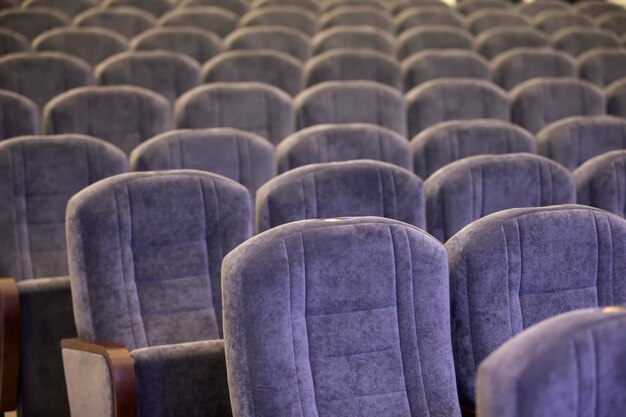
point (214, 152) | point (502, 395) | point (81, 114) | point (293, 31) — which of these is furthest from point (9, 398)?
point (293, 31)

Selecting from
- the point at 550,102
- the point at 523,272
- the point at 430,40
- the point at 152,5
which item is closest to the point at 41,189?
the point at 523,272

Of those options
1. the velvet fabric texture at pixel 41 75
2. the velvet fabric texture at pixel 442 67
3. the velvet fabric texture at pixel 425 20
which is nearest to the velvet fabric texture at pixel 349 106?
the velvet fabric texture at pixel 442 67

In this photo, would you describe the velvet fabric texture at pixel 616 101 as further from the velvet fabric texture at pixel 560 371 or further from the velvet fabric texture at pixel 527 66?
the velvet fabric texture at pixel 560 371

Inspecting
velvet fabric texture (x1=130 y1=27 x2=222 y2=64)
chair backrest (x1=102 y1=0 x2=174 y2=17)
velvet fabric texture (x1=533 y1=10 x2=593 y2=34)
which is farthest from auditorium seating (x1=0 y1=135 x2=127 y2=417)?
velvet fabric texture (x1=533 y1=10 x2=593 y2=34)

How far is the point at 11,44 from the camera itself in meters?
2.42

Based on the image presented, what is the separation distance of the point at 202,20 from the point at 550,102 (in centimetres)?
114

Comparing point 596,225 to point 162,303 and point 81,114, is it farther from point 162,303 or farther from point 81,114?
point 81,114

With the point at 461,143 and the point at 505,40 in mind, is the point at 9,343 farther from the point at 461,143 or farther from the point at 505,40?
the point at 505,40

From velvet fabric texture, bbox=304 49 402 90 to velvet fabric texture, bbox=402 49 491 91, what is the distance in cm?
4

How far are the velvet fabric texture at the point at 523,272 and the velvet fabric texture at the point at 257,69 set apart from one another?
1.34m

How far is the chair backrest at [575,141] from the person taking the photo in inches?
71.3

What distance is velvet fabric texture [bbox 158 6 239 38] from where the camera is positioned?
283 cm

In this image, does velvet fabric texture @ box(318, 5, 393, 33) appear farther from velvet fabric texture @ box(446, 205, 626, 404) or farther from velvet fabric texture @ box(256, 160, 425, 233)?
velvet fabric texture @ box(446, 205, 626, 404)

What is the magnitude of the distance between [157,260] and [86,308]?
0.37ft
